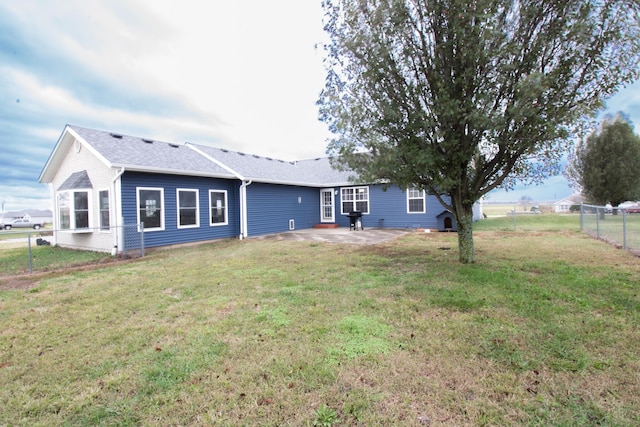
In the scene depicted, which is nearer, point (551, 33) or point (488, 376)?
point (488, 376)

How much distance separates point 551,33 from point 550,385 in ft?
19.7

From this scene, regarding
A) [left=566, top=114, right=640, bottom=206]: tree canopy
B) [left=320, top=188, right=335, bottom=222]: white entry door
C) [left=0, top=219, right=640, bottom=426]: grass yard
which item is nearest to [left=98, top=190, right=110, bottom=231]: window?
[left=0, top=219, right=640, bottom=426]: grass yard

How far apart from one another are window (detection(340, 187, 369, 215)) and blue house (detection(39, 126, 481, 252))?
0.18 m

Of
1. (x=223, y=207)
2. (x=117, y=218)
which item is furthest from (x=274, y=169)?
(x=117, y=218)

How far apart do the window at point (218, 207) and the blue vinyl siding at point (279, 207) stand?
1044 millimetres

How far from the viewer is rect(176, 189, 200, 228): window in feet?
36.9

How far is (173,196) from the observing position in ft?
36.1

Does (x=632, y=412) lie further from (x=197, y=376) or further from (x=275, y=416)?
(x=197, y=376)

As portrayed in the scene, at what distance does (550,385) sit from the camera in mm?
2354

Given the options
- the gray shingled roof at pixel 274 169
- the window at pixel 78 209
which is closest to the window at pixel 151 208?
the window at pixel 78 209

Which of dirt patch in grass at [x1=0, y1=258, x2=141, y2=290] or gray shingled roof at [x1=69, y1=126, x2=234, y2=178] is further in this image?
gray shingled roof at [x1=69, y1=126, x2=234, y2=178]

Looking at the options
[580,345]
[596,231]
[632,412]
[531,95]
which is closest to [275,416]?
[632,412]

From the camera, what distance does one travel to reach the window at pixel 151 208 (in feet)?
A: 33.5

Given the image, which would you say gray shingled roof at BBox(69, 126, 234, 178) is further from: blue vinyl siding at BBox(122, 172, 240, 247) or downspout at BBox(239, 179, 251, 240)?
downspout at BBox(239, 179, 251, 240)
